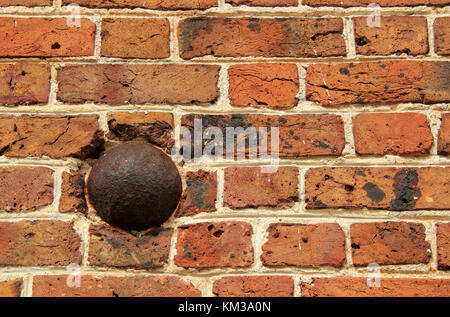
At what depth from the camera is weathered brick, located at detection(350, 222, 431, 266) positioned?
930 mm

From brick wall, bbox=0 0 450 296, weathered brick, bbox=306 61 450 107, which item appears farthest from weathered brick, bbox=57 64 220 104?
weathered brick, bbox=306 61 450 107

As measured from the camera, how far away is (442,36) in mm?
1017

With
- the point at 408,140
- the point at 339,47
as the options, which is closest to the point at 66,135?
the point at 339,47

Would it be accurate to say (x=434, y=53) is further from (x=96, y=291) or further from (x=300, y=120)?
(x=96, y=291)

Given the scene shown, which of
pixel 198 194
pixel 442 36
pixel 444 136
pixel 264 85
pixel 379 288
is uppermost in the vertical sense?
pixel 442 36

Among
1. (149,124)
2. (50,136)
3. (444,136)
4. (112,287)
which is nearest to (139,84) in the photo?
(149,124)

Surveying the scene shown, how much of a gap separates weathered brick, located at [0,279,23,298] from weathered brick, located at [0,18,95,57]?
482 mm

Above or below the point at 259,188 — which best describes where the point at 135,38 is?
above

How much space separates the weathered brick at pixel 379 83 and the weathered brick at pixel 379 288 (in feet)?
1.20

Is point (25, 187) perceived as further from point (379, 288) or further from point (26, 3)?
point (379, 288)

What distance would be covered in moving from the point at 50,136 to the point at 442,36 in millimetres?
869

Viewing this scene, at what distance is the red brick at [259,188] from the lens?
3.14ft

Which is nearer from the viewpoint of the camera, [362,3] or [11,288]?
[11,288]

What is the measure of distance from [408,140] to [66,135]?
716mm
